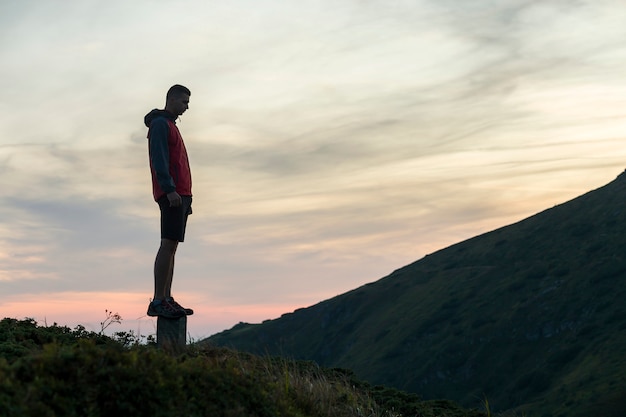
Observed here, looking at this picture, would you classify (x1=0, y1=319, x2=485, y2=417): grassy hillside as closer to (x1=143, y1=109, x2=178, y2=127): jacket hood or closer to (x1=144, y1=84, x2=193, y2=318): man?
(x1=144, y1=84, x2=193, y2=318): man

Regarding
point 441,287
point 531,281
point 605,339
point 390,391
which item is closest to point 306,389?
point 390,391

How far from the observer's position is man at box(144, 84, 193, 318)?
33.4 feet

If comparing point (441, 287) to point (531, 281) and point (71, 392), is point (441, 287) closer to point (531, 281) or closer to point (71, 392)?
point (531, 281)

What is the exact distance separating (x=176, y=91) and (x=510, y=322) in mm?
126584

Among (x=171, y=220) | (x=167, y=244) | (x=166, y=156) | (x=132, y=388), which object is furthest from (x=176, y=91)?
(x=132, y=388)

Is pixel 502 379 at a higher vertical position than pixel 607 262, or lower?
lower

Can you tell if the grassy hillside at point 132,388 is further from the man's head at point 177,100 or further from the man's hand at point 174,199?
the man's head at point 177,100

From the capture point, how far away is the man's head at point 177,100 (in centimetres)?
1086

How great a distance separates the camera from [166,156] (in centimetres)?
1027

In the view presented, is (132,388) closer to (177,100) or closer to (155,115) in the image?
(155,115)

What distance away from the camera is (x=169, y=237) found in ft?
34.1

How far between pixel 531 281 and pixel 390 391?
127 metres

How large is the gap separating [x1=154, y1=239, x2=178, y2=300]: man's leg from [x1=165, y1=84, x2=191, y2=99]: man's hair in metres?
2.19

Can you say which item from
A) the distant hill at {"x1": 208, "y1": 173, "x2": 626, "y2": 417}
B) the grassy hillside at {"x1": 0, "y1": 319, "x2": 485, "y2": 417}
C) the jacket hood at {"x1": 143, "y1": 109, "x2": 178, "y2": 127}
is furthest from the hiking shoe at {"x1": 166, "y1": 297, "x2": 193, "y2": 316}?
the distant hill at {"x1": 208, "y1": 173, "x2": 626, "y2": 417}
